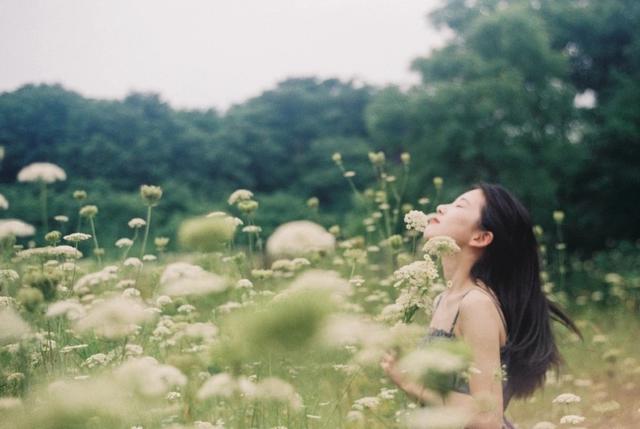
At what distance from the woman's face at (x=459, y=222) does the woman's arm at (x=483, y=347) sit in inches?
13.2

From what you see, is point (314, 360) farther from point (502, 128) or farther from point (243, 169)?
point (243, 169)

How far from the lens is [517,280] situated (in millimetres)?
3127

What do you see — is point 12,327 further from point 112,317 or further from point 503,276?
point 503,276

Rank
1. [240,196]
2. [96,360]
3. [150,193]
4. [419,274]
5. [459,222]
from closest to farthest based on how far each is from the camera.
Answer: [419,274] → [96,360] → [459,222] → [150,193] → [240,196]

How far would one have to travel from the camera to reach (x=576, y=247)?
51.3ft

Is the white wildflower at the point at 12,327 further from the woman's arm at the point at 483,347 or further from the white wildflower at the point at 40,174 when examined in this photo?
the woman's arm at the point at 483,347

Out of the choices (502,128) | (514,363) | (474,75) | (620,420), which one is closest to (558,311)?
(514,363)

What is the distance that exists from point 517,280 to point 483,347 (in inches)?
23.2

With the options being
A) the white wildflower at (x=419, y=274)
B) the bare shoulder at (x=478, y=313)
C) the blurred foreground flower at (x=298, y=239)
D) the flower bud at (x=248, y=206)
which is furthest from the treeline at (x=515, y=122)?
the blurred foreground flower at (x=298, y=239)

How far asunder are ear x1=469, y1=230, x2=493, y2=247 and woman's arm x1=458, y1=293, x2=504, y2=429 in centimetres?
32

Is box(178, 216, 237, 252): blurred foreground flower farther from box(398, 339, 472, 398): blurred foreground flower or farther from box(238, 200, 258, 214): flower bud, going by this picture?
box(238, 200, 258, 214): flower bud

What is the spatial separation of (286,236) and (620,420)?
409 cm

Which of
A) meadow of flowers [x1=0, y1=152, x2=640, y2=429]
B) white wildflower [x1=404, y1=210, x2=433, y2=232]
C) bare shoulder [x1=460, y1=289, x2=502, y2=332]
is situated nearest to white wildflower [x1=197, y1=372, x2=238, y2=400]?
meadow of flowers [x1=0, y1=152, x2=640, y2=429]

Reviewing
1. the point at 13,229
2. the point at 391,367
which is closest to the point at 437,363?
the point at 391,367
